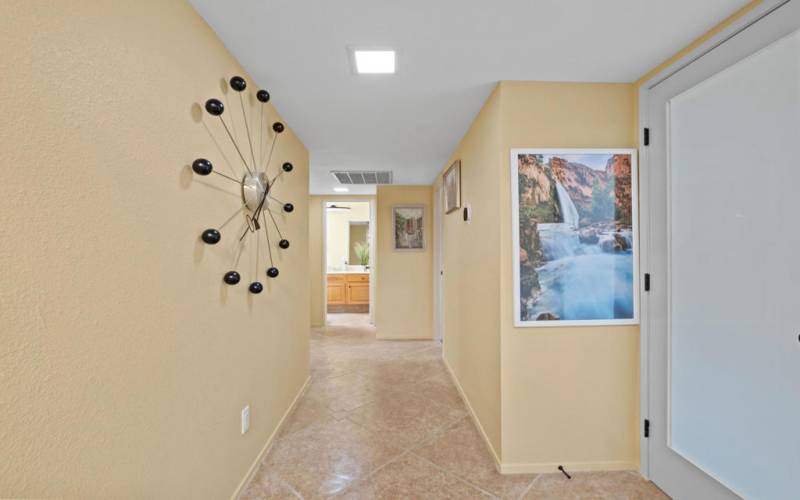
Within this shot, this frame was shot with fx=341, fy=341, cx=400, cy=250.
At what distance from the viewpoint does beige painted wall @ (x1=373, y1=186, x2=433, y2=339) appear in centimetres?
514

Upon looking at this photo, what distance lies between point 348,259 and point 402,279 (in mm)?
2815

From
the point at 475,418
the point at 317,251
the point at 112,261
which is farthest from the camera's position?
the point at 317,251

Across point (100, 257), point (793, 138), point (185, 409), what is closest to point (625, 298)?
point (793, 138)

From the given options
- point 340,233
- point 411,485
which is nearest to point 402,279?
point 340,233

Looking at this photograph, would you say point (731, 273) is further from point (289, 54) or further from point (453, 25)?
point (289, 54)

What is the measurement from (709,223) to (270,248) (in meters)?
2.45

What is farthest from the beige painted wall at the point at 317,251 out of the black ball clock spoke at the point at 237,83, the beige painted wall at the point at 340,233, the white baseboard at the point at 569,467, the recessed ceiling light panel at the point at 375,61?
the white baseboard at the point at 569,467

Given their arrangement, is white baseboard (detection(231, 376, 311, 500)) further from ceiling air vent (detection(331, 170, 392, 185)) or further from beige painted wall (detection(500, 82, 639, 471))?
ceiling air vent (detection(331, 170, 392, 185))

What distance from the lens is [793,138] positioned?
1308 mm

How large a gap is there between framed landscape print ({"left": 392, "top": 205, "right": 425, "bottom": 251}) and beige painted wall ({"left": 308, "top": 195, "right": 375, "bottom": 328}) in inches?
40.6

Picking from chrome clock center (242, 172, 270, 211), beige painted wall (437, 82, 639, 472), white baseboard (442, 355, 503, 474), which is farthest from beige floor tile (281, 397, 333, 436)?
chrome clock center (242, 172, 270, 211)

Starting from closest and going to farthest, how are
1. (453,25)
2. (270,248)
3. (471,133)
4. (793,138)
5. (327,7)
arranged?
(793,138), (327,7), (453,25), (270,248), (471,133)

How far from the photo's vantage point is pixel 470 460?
217cm

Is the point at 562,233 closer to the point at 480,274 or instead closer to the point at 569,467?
the point at 480,274
